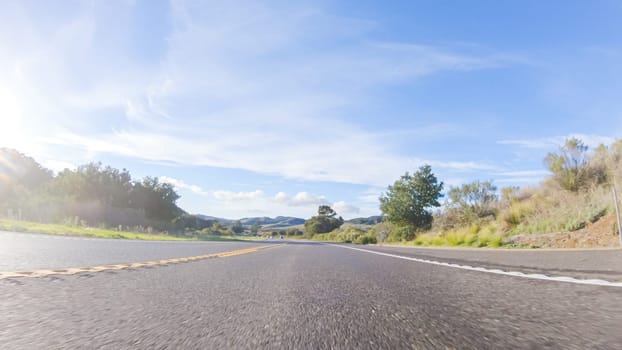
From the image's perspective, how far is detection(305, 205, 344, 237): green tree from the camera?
387 feet

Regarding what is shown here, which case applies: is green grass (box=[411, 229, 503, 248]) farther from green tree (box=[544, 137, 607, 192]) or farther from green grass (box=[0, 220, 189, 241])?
green grass (box=[0, 220, 189, 241])

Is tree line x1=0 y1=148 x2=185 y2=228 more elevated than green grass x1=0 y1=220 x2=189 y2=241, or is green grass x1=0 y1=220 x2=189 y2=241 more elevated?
tree line x1=0 y1=148 x2=185 y2=228

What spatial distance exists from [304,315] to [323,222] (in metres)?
121

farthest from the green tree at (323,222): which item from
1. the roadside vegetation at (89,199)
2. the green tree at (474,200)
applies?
the green tree at (474,200)

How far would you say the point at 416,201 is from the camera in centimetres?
3109

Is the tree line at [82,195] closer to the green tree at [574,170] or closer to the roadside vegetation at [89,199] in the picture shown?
the roadside vegetation at [89,199]

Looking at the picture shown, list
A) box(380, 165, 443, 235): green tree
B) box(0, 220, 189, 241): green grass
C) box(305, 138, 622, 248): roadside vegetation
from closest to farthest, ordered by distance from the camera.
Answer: box(305, 138, 622, 248): roadside vegetation, box(0, 220, 189, 241): green grass, box(380, 165, 443, 235): green tree

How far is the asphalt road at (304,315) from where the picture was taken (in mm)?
1188

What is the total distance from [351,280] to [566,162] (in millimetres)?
17815

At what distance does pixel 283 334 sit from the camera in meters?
1.30

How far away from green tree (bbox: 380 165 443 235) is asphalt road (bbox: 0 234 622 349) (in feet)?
95.7

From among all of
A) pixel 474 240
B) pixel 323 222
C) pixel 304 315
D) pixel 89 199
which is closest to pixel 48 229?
pixel 304 315

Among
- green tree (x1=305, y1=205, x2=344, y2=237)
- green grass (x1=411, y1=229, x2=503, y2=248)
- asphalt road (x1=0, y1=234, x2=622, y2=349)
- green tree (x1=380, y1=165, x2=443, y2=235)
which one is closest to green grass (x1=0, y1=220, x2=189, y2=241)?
asphalt road (x1=0, y1=234, x2=622, y2=349)

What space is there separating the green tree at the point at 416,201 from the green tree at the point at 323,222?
83317 mm
